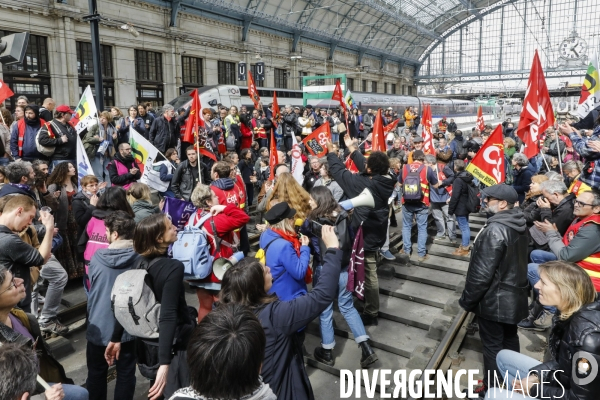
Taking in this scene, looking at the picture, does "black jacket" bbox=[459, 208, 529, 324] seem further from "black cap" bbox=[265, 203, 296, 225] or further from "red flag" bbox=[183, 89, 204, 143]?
"red flag" bbox=[183, 89, 204, 143]

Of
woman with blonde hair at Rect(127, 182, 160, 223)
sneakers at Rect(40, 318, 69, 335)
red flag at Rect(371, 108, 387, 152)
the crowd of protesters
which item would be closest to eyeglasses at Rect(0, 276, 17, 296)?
the crowd of protesters

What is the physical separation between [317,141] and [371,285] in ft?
13.9

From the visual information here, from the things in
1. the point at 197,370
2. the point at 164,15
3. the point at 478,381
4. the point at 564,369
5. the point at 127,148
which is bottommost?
the point at 478,381

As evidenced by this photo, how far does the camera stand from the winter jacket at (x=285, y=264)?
3.25 meters

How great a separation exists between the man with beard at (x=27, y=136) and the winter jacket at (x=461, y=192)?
6.69m

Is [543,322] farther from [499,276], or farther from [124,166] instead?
[124,166]

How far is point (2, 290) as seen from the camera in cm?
218

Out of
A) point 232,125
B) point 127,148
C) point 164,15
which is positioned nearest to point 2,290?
point 127,148

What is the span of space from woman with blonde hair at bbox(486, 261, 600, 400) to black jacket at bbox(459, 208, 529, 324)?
1.73 feet

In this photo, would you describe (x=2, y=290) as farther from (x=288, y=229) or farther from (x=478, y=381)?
(x=478, y=381)

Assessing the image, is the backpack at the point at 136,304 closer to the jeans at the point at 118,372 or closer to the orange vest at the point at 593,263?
the jeans at the point at 118,372

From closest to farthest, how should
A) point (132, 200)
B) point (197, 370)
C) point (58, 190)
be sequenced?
point (197, 370), point (132, 200), point (58, 190)

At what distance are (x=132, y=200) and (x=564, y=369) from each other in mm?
4229

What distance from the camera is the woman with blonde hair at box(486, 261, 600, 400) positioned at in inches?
93.2
